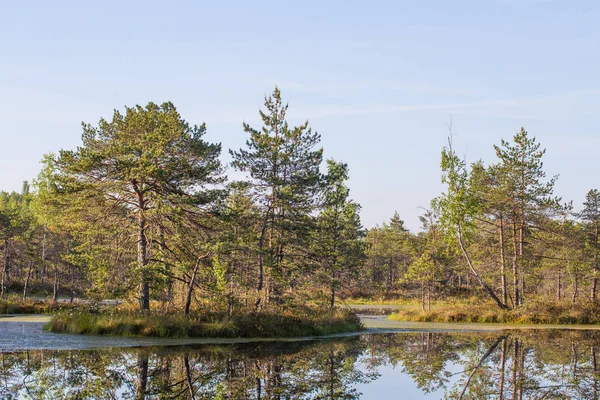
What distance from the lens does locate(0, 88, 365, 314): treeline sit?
27.6 m

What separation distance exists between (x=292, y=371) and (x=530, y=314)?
3088 cm

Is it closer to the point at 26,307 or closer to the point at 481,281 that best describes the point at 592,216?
the point at 481,281

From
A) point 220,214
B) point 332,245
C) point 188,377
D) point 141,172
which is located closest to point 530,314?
point 332,245

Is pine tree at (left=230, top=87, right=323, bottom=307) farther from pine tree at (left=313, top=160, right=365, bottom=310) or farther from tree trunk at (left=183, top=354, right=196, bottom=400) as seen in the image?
tree trunk at (left=183, top=354, right=196, bottom=400)

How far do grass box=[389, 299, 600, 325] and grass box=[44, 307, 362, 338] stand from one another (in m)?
17.8

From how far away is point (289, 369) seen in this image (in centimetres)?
1709

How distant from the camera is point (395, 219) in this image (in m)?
105

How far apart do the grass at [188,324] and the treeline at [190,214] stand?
1.02m

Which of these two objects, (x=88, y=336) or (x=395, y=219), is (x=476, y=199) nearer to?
(x=88, y=336)

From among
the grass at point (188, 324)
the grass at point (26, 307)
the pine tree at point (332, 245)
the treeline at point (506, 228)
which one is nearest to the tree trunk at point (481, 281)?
the treeline at point (506, 228)

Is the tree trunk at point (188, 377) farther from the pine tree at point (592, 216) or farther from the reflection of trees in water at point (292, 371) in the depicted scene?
the pine tree at point (592, 216)

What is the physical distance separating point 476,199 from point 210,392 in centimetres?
3538

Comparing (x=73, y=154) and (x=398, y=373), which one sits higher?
(x=73, y=154)

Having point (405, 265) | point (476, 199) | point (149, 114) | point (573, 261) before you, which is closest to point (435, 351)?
point (149, 114)
